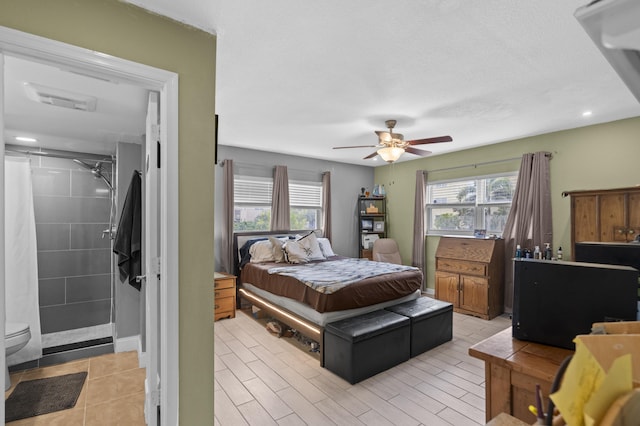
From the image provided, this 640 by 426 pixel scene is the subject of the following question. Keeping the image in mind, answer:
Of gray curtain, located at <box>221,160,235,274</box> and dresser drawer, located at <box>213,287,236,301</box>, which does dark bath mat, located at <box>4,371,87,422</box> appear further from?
gray curtain, located at <box>221,160,235,274</box>

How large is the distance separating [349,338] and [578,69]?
2.79m

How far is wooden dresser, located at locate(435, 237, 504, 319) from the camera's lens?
170 inches

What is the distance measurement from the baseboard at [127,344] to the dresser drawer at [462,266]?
166 inches

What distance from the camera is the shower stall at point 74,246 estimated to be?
11.4ft

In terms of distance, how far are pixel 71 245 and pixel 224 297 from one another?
1901 mm

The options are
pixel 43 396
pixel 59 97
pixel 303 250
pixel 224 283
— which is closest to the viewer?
pixel 59 97

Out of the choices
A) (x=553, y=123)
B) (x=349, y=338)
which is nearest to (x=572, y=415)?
(x=349, y=338)

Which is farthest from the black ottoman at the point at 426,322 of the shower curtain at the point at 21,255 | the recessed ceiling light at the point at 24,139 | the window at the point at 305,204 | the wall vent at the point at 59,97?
the recessed ceiling light at the point at 24,139

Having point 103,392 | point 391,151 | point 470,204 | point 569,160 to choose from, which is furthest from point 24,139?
point 569,160

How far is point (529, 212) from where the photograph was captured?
423 centimetres

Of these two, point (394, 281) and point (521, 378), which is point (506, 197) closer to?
point (394, 281)

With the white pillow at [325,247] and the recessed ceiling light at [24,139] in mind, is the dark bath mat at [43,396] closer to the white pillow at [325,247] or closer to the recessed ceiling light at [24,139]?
the recessed ceiling light at [24,139]

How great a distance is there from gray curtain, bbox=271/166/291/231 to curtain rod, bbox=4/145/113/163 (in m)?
2.36

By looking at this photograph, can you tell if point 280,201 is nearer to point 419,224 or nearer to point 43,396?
point 419,224
